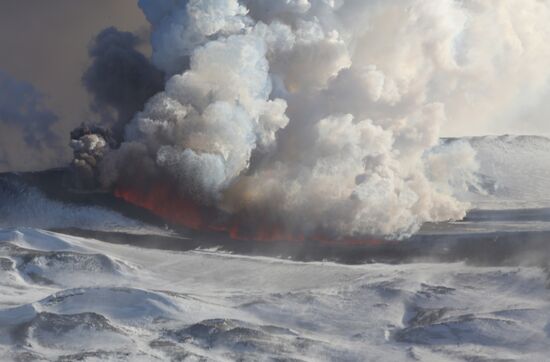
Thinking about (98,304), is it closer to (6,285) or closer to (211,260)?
(6,285)

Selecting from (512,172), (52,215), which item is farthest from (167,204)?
(512,172)

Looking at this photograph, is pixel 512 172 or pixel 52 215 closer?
pixel 52 215

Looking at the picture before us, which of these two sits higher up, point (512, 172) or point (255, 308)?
point (512, 172)

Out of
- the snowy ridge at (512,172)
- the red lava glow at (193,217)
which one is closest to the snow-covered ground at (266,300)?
the red lava glow at (193,217)

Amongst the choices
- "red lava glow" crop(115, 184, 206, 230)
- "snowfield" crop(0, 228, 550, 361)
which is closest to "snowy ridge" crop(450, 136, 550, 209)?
"red lava glow" crop(115, 184, 206, 230)

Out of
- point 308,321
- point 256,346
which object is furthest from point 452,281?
point 256,346

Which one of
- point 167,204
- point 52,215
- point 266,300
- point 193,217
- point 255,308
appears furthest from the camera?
point 167,204

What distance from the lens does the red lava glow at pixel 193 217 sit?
100 metres

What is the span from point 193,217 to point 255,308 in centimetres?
2956

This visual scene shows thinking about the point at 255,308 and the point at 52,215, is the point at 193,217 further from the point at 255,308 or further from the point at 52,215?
the point at 255,308

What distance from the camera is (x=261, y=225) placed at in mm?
102812

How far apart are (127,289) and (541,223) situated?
43037 mm

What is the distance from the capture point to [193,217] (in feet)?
348

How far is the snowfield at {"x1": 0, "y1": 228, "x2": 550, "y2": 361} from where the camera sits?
69.4 m
